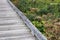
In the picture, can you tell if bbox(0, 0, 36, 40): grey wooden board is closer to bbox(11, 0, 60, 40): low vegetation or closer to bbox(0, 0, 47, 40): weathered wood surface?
bbox(0, 0, 47, 40): weathered wood surface

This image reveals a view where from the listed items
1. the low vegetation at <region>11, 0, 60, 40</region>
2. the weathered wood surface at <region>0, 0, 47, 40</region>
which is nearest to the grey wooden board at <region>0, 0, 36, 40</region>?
the weathered wood surface at <region>0, 0, 47, 40</region>

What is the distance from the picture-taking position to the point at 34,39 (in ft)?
24.3

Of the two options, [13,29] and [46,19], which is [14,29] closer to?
[13,29]

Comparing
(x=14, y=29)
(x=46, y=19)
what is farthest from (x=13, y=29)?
(x=46, y=19)

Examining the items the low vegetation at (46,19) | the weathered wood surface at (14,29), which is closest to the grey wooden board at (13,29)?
the weathered wood surface at (14,29)

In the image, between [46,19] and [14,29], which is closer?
[14,29]

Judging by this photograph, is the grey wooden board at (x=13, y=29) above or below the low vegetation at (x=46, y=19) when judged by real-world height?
above

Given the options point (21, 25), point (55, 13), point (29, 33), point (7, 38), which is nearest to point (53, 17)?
point (55, 13)

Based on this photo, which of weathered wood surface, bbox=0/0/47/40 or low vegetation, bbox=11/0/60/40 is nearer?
weathered wood surface, bbox=0/0/47/40

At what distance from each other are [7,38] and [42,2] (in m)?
8.58

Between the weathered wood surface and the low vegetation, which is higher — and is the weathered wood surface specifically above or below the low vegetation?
above

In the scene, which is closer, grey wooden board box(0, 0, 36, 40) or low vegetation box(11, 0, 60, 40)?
grey wooden board box(0, 0, 36, 40)

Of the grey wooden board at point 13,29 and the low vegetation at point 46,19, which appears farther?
the low vegetation at point 46,19

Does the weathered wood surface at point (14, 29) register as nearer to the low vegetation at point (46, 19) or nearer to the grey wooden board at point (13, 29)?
the grey wooden board at point (13, 29)
